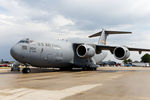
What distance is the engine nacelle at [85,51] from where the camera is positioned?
19.4 meters

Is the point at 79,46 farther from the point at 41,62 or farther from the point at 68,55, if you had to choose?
the point at 41,62

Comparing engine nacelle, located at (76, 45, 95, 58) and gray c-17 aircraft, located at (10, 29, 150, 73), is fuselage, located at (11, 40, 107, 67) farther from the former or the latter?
engine nacelle, located at (76, 45, 95, 58)

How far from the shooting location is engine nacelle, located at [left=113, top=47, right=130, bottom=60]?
62.5 feet

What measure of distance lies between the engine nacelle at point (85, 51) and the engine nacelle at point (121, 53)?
2743mm

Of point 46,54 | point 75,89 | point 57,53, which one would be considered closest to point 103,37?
point 57,53

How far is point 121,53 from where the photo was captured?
19891 millimetres

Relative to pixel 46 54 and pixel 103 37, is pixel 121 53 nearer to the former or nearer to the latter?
pixel 103 37

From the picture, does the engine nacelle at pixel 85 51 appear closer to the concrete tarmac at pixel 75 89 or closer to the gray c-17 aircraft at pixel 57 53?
the gray c-17 aircraft at pixel 57 53

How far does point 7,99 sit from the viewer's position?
194 inches

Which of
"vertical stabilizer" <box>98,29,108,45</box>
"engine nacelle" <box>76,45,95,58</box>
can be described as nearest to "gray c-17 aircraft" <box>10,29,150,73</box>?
"engine nacelle" <box>76,45,95,58</box>

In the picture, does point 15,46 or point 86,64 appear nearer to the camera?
point 15,46

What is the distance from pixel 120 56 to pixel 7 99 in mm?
16651

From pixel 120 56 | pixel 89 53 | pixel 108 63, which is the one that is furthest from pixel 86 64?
pixel 108 63

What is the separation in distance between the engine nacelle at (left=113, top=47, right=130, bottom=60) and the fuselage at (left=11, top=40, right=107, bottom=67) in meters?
4.20
